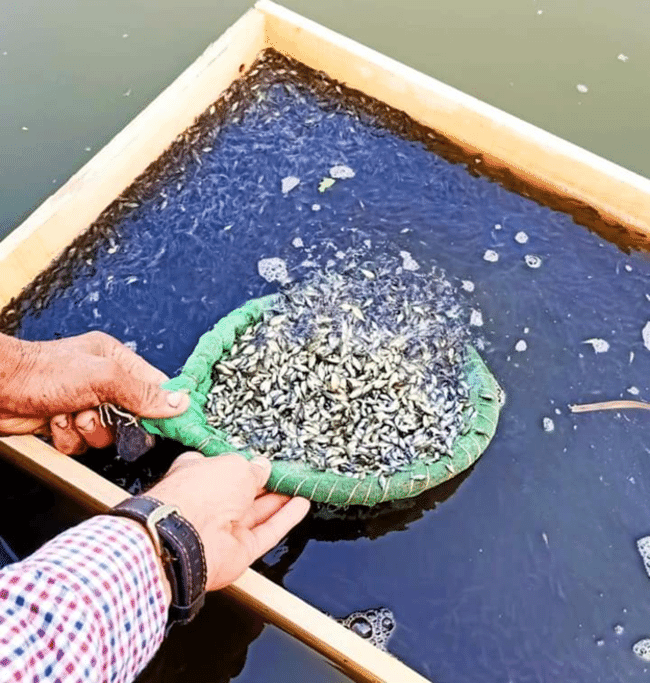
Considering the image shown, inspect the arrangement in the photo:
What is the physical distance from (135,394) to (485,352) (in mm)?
1139

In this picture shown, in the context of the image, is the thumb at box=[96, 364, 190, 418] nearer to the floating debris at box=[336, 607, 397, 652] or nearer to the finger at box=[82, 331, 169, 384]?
the finger at box=[82, 331, 169, 384]

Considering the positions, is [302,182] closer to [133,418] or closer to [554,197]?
[554,197]

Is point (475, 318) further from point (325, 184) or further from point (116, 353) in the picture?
point (116, 353)

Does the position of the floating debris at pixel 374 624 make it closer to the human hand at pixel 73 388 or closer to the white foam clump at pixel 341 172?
the human hand at pixel 73 388

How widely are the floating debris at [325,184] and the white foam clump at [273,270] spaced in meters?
0.35

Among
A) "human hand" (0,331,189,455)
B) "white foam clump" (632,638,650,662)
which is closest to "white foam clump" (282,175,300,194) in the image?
"human hand" (0,331,189,455)

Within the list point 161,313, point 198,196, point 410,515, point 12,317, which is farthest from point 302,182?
point 410,515

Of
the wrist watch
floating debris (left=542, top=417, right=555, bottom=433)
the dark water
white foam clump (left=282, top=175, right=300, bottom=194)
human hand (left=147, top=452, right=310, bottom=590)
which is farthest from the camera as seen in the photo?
white foam clump (left=282, top=175, right=300, bottom=194)

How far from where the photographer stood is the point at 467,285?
2441 millimetres

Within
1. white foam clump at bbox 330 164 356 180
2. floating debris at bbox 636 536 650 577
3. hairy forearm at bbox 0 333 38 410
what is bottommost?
floating debris at bbox 636 536 650 577

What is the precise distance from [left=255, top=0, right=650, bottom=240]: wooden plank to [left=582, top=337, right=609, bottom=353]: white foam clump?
0.43m

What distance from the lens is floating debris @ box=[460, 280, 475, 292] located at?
243cm

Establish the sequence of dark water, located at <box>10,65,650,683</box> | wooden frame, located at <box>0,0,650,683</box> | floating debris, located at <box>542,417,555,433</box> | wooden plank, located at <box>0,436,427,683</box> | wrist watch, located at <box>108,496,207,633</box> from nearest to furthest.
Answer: wrist watch, located at <box>108,496,207,633</box>, wooden plank, located at <box>0,436,427,683</box>, dark water, located at <box>10,65,650,683</box>, floating debris, located at <box>542,417,555,433</box>, wooden frame, located at <box>0,0,650,683</box>

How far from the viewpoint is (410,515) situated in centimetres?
207
